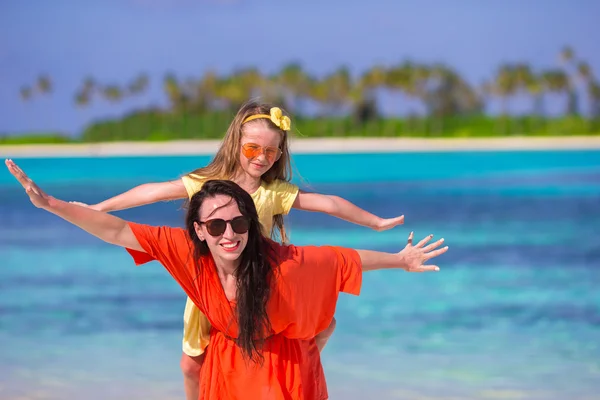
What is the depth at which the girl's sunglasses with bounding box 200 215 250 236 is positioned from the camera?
253 centimetres

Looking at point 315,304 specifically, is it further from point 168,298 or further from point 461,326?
point 168,298

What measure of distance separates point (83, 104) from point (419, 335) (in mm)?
60427

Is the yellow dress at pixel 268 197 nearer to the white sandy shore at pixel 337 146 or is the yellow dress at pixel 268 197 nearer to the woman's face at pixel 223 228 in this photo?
the woman's face at pixel 223 228

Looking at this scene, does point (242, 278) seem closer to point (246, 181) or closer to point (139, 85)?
point (246, 181)

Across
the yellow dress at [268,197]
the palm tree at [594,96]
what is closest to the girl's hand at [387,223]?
the yellow dress at [268,197]

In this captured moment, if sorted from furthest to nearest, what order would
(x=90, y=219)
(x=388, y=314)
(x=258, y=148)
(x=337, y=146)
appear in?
(x=337, y=146) → (x=388, y=314) → (x=258, y=148) → (x=90, y=219)

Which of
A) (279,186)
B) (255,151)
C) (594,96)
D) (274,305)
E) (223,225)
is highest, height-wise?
(594,96)

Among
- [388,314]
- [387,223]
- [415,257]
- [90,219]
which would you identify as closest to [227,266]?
[90,219]

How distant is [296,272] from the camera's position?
8.57 ft

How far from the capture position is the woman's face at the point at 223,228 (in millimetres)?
2539

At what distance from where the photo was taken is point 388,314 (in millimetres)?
7000

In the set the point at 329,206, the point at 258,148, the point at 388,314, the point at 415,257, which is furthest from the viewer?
the point at 388,314

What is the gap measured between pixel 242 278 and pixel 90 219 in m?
0.43

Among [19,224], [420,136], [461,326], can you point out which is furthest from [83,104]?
[461,326]
